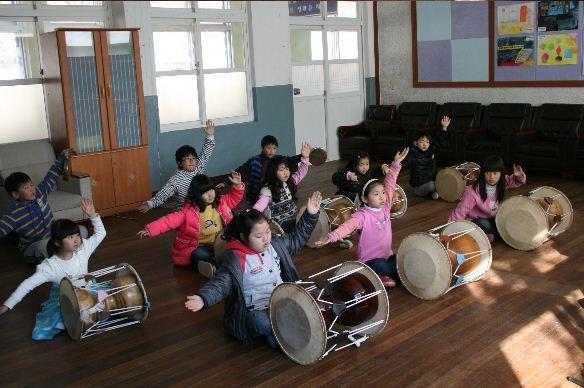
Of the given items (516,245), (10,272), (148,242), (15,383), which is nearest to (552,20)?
(516,245)

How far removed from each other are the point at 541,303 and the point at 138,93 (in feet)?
17.4

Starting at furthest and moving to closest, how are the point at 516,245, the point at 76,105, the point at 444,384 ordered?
1. the point at 76,105
2. the point at 516,245
3. the point at 444,384

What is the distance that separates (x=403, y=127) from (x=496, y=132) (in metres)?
1.80

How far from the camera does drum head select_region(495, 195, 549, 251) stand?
516cm

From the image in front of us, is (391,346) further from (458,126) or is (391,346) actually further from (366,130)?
(366,130)

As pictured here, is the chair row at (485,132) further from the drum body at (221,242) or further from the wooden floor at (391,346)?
the drum body at (221,242)

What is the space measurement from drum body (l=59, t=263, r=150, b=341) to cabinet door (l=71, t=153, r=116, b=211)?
134 inches

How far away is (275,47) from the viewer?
32.1ft

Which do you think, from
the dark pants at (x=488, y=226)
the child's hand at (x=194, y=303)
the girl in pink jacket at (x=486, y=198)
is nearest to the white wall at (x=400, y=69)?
the girl in pink jacket at (x=486, y=198)

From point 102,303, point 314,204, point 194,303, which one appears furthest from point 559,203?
point 102,303

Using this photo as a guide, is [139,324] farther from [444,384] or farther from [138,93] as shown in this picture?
[138,93]

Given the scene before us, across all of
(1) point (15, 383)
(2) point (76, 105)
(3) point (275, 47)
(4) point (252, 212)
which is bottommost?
(1) point (15, 383)

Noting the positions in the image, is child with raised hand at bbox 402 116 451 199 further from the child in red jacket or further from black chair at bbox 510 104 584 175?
the child in red jacket

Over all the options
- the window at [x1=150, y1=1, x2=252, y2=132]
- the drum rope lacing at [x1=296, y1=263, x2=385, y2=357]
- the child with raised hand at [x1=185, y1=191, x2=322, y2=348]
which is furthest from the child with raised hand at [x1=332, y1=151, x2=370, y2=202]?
the window at [x1=150, y1=1, x2=252, y2=132]
